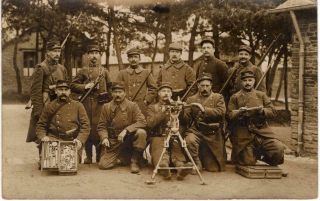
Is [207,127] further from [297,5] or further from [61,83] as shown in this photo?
[297,5]

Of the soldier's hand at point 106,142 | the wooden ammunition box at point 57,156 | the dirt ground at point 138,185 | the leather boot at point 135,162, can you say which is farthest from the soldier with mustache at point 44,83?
the leather boot at point 135,162

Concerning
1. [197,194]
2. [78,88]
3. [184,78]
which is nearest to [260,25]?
[184,78]

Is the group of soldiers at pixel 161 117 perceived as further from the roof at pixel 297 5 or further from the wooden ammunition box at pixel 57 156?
the roof at pixel 297 5

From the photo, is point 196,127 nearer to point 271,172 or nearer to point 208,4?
point 271,172

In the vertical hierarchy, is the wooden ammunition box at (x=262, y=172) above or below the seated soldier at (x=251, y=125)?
below

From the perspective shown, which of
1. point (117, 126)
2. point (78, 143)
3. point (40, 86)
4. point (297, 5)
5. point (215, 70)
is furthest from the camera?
point (297, 5)

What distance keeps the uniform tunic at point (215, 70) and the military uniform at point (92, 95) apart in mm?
1521

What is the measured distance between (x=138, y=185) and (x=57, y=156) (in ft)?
3.91

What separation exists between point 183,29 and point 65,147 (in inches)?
270

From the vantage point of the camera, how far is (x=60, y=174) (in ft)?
19.7

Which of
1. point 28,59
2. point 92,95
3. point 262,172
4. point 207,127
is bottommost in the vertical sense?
point 262,172

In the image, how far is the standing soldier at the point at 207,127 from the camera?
20.4 ft

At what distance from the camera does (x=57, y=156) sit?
19.5 feet

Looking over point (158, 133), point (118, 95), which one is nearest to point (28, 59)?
point (118, 95)
